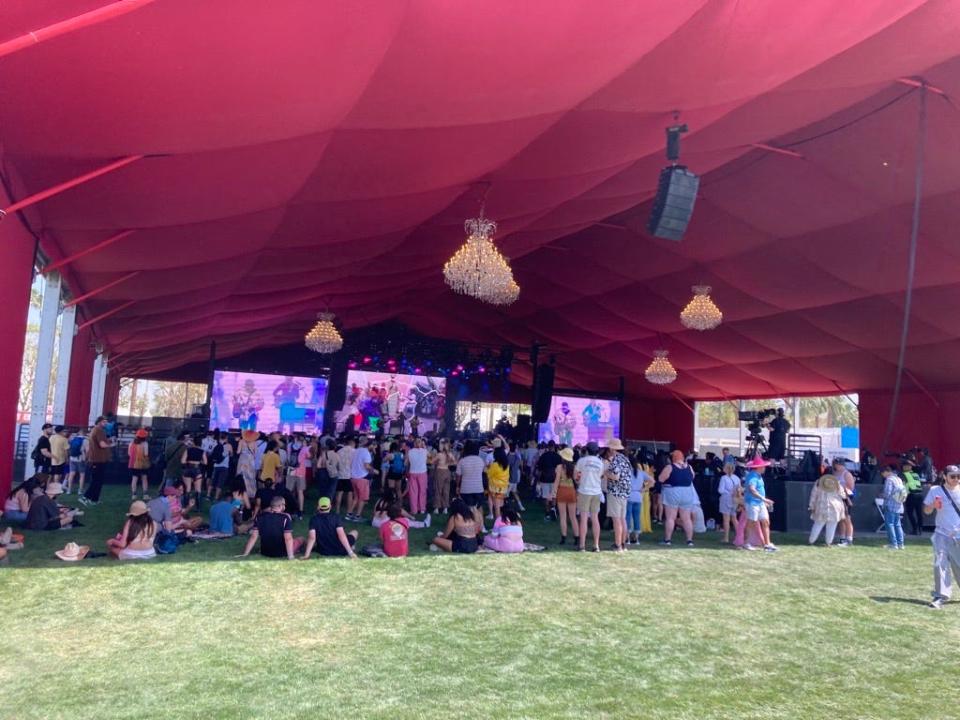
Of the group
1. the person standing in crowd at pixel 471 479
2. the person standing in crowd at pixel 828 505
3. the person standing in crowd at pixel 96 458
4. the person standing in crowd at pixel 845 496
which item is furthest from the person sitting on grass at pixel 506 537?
the person standing in crowd at pixel 96 458

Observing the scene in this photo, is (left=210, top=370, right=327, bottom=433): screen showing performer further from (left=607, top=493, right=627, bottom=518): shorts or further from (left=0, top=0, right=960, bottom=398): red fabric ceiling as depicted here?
(left=607, top=493, right=627, bottom=518): shorts

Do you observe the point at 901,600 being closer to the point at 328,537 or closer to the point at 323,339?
the point at 328,537

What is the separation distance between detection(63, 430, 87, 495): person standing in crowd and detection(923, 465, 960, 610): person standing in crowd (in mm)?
11776

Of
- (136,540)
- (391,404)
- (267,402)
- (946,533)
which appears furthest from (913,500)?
(267,402)

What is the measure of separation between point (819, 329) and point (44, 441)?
614 inches

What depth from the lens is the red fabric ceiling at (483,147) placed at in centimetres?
400

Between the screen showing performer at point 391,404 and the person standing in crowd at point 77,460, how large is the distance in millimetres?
10076

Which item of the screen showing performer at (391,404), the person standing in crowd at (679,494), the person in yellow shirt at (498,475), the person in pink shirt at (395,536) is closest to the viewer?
the person in pink shirt at (395,536)

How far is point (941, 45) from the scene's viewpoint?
240 inches

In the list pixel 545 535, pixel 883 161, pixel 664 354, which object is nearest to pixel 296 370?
pixel 664 354

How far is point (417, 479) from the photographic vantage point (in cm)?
1013

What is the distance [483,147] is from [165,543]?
4956 millimetres

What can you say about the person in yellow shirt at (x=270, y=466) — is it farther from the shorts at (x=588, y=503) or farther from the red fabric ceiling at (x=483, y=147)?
the shorts at (x=588, y=503)

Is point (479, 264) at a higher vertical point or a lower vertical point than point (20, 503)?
higher
